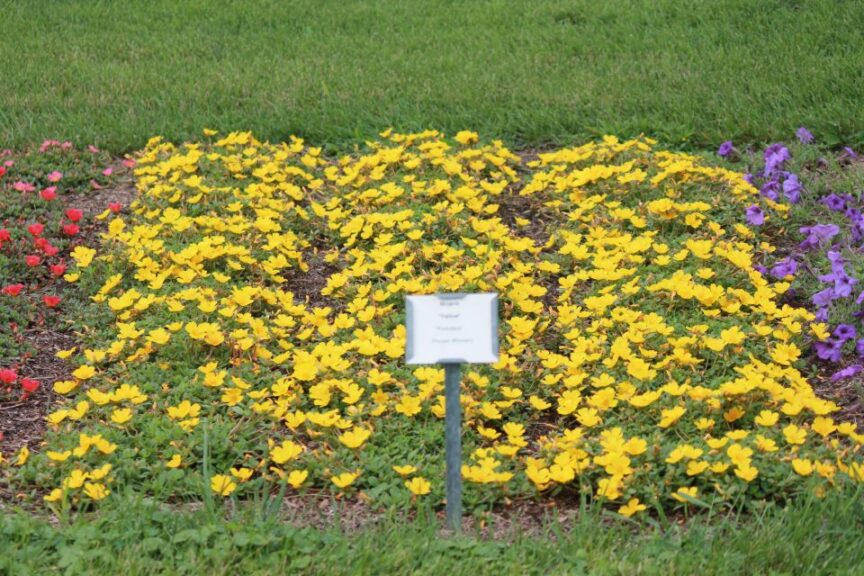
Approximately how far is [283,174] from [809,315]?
2991 mm

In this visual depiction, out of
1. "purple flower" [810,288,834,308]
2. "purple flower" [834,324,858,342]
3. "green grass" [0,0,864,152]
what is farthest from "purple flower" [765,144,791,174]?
"purple flower" [834,324,858,342]

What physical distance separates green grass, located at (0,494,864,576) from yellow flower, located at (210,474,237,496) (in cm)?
14

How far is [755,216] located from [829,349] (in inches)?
48.5

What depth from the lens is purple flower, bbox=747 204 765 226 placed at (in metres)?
5.56

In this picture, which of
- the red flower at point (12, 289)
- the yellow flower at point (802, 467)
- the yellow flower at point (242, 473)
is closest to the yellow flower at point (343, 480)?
the yellow flower at point (242, 473)

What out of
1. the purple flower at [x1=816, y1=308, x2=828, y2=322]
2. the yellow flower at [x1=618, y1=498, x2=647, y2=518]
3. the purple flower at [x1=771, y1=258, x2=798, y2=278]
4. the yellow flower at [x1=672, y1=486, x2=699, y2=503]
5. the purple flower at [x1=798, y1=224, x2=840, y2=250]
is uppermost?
the purple flower at [x1=798, y1=224, x2=840, y2=250]

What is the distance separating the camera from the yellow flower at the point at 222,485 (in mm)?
3555

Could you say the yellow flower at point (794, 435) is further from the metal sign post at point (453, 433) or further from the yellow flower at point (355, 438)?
the yellow flower at point (355, 438)

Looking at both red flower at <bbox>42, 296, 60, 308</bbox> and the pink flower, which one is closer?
the pink flower

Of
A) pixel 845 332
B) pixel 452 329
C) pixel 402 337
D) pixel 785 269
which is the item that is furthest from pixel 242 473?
pixel 785 269

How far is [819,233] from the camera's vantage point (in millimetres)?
5340

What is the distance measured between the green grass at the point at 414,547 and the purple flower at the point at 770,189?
2736 mm

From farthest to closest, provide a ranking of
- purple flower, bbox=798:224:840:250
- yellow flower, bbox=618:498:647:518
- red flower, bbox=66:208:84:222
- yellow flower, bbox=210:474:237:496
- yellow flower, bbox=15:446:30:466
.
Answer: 1. red flower, bbox=66:208:84:222
2. purple flower, bbox=798:224:840:250
3. yellow flower, bbox=15:446:30:466
4. yellow flower, bbox=210:474:237:496
5. yellow flower, bbox=618:498:647:518

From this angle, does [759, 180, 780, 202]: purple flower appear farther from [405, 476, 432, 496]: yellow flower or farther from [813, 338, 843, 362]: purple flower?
[405, 476, 432, 496]: yellow flower
